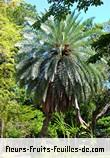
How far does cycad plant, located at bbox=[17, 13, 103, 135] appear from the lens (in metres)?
29.5

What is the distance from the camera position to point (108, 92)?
37.8 m

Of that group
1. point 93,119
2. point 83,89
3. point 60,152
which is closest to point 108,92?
point 93,119

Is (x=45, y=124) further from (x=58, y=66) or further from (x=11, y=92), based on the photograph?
(x=58, y=66)

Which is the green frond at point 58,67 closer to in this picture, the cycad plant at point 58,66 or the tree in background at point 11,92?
the cycad plant at point 58,66

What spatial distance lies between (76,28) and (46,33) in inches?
82.4

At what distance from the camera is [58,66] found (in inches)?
1184

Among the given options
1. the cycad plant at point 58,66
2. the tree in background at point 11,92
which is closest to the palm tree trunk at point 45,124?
the cycad plant at point 58,66

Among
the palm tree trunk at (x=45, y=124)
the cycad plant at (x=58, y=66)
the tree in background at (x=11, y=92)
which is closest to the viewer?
the tree in background at (x=11, y=92)

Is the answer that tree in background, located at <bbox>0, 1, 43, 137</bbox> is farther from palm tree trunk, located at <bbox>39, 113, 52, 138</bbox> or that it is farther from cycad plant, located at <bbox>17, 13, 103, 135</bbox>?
palm tree trunk, located at <bbox>39, 113, 52, 138</bbox>

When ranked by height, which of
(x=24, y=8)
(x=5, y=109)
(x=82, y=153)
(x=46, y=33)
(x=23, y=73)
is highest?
(x=24, y=8)

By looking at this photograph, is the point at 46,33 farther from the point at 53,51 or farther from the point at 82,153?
the point at 82,153

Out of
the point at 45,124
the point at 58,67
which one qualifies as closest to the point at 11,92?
the point at 45,124

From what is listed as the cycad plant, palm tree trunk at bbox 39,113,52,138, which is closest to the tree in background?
the cycad plant

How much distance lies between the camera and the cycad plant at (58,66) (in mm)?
29500
